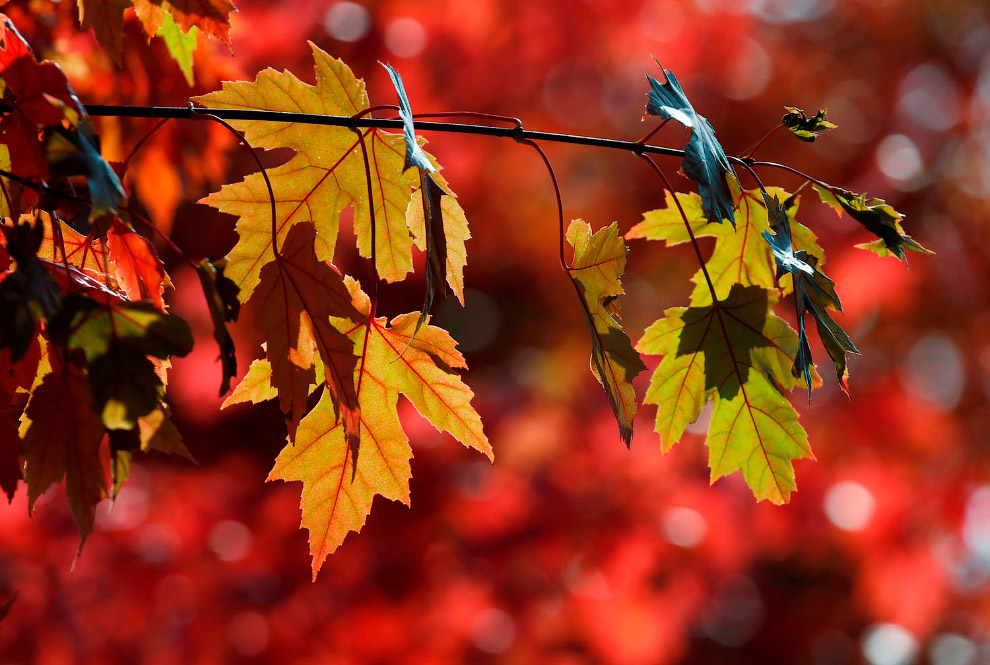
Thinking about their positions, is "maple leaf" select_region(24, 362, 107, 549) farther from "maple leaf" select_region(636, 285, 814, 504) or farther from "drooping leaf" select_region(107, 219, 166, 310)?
"maple leaf" select_region(636, 285, 814, 504)

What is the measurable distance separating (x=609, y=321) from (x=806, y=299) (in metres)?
0.18

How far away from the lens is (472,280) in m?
5.11

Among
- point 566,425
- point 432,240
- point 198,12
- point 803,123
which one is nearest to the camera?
point 432,240

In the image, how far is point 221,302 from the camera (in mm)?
638

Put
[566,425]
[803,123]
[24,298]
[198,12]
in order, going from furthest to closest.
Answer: [566,425], [198,12], [803,123], [24,298]

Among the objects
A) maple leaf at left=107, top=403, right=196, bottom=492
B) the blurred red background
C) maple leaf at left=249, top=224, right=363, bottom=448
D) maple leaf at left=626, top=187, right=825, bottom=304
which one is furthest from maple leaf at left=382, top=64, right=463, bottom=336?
the blurred red background

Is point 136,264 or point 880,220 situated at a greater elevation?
point 880,220

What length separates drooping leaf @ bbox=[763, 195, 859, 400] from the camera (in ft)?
2.45

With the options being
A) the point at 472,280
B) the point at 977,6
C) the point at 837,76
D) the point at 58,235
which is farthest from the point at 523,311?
the point at 58,235

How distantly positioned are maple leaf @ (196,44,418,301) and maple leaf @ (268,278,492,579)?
0.08m

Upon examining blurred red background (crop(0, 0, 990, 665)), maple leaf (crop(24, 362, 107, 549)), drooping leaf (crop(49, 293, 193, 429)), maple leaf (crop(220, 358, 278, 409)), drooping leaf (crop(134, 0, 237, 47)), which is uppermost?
drooping leaf (crop(134, 0, 237, 47))

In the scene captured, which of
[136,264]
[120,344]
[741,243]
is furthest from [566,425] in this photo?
[120,344]

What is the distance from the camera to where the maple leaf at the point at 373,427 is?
83 centimetres

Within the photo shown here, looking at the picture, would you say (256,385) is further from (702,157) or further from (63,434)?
(702,157)
